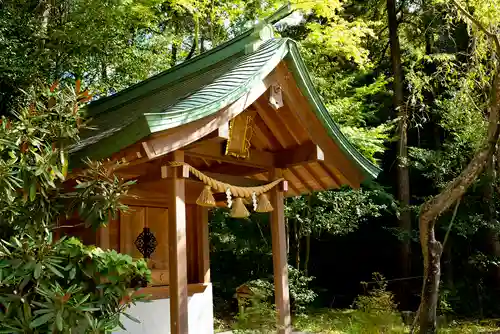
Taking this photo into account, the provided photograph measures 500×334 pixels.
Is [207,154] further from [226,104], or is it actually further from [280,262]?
[280,262]

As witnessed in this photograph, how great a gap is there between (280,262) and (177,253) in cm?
167

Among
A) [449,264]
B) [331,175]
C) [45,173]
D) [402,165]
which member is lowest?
[449,264]

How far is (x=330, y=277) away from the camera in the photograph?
49.0ft

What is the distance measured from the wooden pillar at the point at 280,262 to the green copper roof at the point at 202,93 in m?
1.00

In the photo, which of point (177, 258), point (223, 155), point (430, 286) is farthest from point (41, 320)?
point (430, 286)

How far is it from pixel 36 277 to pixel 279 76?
3136 mm

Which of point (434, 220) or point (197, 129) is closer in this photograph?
point (197, 129)

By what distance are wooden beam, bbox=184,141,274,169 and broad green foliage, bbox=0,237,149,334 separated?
5.05ft

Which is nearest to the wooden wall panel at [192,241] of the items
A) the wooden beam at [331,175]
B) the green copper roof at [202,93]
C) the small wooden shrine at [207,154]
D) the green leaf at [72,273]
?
the small wooden shrine at [207,154]

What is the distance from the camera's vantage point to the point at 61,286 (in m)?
3.68

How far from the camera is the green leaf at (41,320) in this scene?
323cm

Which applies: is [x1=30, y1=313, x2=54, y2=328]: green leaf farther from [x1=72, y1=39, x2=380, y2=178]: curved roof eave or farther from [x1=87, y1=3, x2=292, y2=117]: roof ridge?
[x1=87, y1=3, x2=292, y2=117]: roof ridge

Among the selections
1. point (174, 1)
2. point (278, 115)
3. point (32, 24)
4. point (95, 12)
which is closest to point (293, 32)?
point (174, 1)

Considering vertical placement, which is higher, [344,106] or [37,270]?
[344,106]
